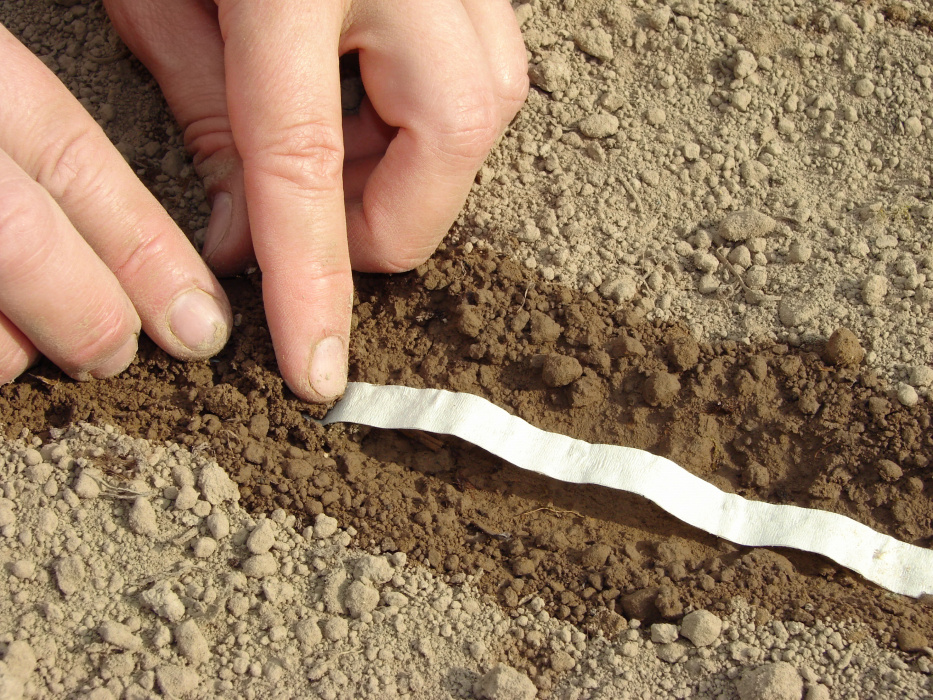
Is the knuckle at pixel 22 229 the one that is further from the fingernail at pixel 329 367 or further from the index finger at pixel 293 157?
the fingernail at pixel 329 367

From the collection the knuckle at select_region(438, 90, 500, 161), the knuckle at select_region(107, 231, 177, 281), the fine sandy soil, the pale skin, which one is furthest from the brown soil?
the knuckle at select_region(438, 90, 500, 161)

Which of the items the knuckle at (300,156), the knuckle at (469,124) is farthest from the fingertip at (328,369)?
the knuckle at (469,124)

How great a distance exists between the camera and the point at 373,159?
2316mm

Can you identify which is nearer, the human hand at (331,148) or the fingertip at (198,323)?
the human hand at (331,148)

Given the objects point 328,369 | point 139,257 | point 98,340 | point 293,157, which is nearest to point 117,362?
point 98,340

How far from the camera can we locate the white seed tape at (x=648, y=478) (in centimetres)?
179

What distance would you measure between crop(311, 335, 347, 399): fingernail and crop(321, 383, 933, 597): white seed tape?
0.25ft

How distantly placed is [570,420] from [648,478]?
27 cm

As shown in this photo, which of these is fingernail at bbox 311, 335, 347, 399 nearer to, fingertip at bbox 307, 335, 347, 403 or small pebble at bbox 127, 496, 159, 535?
fingertip at bbox 307, 335, 347, 403

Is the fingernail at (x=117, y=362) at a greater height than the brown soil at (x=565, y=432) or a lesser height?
greater

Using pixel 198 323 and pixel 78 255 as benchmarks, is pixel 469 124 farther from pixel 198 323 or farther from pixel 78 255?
pixel 78 255

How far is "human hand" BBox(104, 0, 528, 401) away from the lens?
1856mm

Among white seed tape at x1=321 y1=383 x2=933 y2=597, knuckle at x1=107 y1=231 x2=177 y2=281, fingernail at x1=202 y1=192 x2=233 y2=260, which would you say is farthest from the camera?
fingernail at x1=202 y1=192 x2=233 y2=260

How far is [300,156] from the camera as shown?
1855mm
